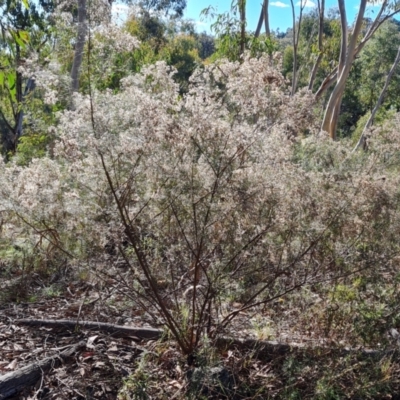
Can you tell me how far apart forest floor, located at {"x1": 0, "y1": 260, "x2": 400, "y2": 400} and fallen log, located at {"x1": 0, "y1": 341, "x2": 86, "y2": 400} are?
0.10ft

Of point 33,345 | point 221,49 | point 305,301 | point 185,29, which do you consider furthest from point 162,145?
point 185,29

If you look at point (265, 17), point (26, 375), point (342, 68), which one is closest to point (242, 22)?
point (265, 17)

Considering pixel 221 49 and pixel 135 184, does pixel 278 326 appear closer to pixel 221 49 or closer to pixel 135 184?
pixel 135 184

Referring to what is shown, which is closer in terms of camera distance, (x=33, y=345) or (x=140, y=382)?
(x=140, y=382)

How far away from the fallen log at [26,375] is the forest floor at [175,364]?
0.10 feet

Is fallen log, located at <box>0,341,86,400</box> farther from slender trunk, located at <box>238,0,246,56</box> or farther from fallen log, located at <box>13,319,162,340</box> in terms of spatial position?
slender trunk, located at <box>238,0,246,56</box>

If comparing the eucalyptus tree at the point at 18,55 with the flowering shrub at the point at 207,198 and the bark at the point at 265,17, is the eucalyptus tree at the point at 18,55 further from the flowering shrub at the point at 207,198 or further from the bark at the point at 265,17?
the bark at the point at 265,17

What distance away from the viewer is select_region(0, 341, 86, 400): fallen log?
269cm

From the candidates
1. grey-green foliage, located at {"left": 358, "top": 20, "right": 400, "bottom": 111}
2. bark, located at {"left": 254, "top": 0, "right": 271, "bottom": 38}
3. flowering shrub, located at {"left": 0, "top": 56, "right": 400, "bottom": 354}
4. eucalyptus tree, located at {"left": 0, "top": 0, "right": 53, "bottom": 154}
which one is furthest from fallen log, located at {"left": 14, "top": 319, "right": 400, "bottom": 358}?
grey-green foliage, located at {"left": 358, "top": 20, "right": 400, "bottom": 111}

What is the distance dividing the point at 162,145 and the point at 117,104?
307mm

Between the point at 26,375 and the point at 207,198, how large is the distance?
54.5 inches

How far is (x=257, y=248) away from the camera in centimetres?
289

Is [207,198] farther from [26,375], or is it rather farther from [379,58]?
[379,58]


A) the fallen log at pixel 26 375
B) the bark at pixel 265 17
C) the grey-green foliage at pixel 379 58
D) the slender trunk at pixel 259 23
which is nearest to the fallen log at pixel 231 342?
the fallen log at pixel 26 375
